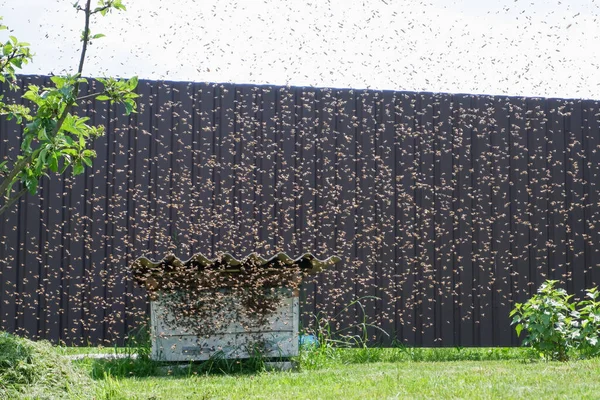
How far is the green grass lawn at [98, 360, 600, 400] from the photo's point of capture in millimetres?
3336

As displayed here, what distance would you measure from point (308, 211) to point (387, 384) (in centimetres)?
236

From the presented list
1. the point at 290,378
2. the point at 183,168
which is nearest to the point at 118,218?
the point at 183,168

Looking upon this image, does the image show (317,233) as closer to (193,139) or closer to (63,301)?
(193,139)

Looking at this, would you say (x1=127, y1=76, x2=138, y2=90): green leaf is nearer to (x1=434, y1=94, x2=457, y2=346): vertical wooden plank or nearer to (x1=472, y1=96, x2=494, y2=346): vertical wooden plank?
(x1=434, y1=94, x2=457, y2=346): vertical wooden plank

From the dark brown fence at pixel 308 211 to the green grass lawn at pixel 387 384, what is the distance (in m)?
1.49

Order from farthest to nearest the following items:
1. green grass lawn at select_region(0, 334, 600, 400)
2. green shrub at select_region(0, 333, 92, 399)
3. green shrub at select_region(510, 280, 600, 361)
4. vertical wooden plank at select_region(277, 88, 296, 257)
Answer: vertical wooden plank at select_region(277, 88, 296, 257)
green shrub at select_region(510, 280, 600, 361)
green grass lawn at select_region(0, 334, 600, 400)
green shrub at select_region(0, 333, 92, 399)

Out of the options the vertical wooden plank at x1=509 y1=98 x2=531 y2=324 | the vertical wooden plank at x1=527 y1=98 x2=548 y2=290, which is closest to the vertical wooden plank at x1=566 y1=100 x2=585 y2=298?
the vertical wooden plank at x1=527 y1=98 x2=548 y2=290

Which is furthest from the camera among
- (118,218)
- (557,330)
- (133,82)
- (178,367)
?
(118,218)

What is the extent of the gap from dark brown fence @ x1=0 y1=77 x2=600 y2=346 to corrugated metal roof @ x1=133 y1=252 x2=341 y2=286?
120 centimetres

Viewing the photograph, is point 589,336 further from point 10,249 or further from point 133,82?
point 10,249

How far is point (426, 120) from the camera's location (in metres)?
6.22

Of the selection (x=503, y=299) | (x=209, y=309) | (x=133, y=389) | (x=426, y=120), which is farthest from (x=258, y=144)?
(x=133, y=389)

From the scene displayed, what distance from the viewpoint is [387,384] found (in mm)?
3686

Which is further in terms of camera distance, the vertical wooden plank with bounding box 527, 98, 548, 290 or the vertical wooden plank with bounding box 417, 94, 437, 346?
the vertical wooden plank with bounding box 527, 98, 548, 290
